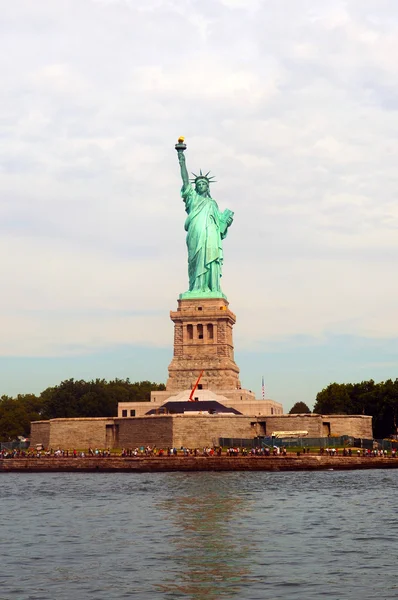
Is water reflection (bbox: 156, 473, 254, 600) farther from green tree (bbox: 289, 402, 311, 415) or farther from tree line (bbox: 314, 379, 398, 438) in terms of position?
green tree (bbox: 289, 402, 311, 415)

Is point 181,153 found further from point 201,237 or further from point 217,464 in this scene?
point 217,464

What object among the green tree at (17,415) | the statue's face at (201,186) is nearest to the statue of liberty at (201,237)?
the statue's face at (201,186)

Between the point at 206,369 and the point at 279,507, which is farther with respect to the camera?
the point at 206,369

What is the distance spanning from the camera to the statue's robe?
96125mm

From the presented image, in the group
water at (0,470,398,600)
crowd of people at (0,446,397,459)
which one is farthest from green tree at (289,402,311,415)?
water at (0,470,398,600)

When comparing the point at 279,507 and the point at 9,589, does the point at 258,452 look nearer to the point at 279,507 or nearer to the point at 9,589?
the point at 279,507

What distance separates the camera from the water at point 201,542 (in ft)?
82.4

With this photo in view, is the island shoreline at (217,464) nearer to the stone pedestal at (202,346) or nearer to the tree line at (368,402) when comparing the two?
the stone pedestal at (202,346)

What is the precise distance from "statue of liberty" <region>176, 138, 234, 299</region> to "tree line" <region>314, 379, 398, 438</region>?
20.9m

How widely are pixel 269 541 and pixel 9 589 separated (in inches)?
427

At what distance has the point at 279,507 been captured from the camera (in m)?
44.0

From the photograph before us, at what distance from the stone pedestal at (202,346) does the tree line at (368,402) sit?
16915mm

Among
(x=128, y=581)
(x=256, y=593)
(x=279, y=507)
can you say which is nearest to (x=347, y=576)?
(x=256, y=593)

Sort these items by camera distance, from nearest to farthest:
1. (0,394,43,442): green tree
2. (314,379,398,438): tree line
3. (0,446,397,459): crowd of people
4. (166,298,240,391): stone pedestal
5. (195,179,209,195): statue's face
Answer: (0,446,397,459): crowd of people, (166,298,240,391): stone pedestal, (195,179,209,195): statue's face, (314,379,398,438): tree line, (0,394,43,442): green tree
